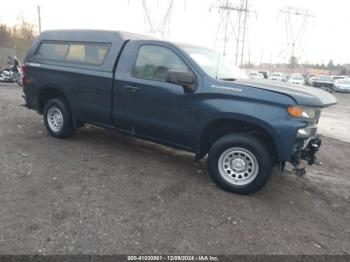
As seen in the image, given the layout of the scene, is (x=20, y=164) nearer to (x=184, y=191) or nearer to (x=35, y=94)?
(x=35, y=94)

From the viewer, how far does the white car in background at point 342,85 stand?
32.2 m

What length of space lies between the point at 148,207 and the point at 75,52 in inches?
134

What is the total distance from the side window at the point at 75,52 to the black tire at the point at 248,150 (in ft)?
8.18

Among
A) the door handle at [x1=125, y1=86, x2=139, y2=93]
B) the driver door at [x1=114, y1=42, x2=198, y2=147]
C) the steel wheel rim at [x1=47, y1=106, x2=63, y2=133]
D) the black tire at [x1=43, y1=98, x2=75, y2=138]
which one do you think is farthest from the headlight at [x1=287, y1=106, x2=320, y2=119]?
the steel wheel rim at [x1=47, y1=106, x2=63, y2=133]

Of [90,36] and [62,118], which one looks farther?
[62,118]

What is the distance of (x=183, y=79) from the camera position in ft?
15.0

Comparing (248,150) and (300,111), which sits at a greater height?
(300,111)

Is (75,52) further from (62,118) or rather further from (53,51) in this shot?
(62,118)

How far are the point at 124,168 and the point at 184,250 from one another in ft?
7.30

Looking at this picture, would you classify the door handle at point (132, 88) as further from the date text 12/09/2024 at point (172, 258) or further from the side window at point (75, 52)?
the date text 12/09/2024 at point (172, 258)

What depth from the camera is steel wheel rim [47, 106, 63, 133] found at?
6.42 meters

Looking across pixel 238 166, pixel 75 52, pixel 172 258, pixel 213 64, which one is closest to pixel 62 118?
pixel 75 52

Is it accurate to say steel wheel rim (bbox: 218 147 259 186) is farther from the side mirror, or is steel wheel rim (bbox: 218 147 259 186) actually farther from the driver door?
the side mirror

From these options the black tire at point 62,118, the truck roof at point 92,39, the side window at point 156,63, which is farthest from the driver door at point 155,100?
the black tire at point 62,118
